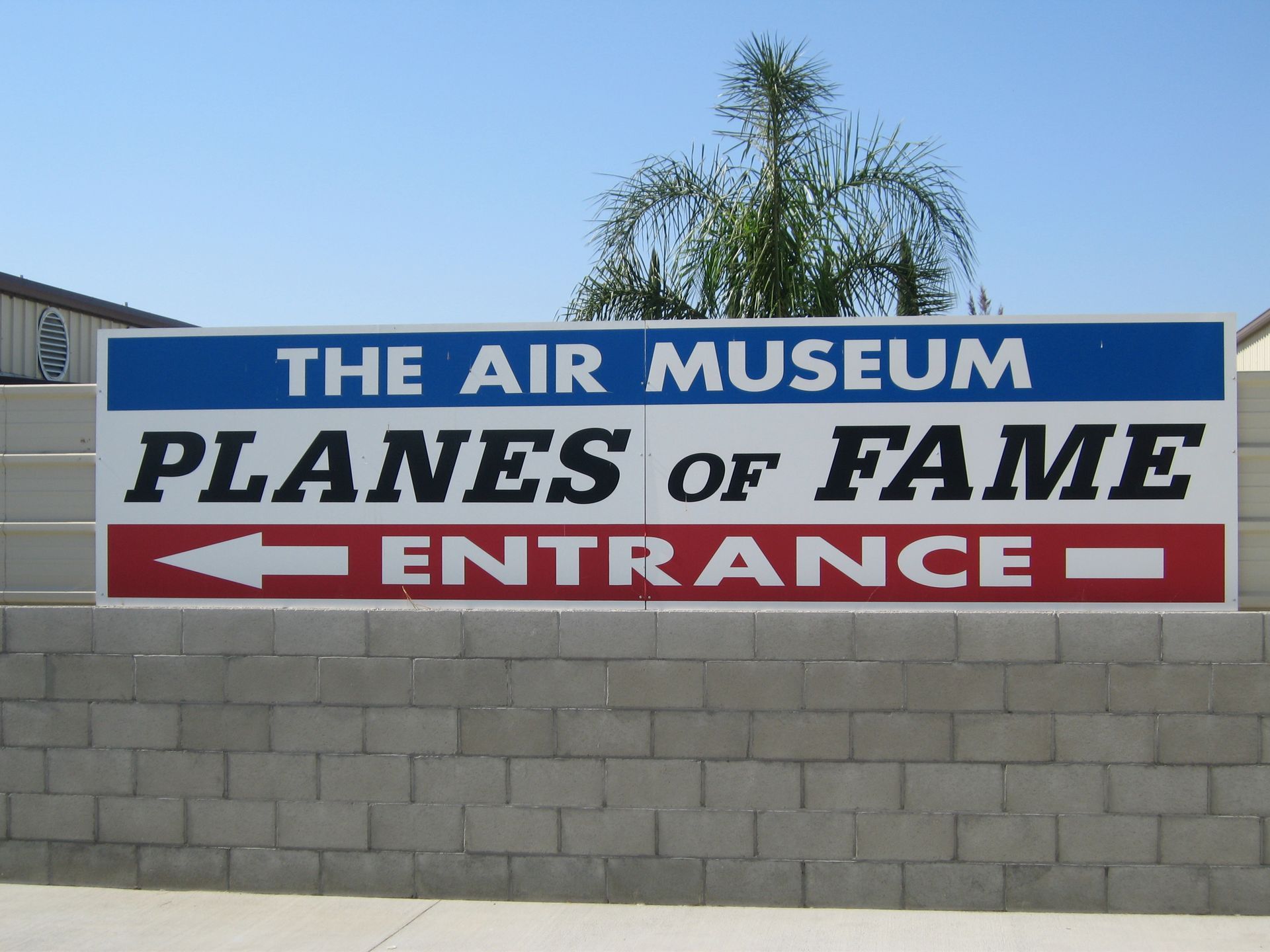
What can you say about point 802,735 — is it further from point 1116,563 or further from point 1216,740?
point 1216,740

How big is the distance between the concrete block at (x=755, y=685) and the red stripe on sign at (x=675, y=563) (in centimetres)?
33

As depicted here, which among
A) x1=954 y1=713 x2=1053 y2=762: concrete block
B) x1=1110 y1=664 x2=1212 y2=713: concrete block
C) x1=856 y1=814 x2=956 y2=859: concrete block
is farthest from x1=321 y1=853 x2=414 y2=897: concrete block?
x1=1110 y1=664 x2=1212 y2=713: concrete block

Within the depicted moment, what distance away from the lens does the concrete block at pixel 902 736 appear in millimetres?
5586

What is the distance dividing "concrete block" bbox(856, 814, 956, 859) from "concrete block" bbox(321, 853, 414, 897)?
220 centimetres

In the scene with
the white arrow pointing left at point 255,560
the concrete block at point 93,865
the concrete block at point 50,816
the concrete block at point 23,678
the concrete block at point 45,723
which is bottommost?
the concrete block at point 93,865

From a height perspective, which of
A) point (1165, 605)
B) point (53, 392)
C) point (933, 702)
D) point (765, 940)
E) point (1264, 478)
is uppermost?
point (53, 392)

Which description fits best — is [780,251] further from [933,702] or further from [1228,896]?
[1228,896]

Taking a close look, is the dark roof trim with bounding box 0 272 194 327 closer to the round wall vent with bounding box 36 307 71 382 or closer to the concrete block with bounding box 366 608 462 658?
the round wall vent with bounding box 36 307 71 382

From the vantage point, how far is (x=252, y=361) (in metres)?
6.12

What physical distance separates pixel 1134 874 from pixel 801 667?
1.79 metres

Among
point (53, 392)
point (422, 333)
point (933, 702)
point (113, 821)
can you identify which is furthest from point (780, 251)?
point (113, 821)

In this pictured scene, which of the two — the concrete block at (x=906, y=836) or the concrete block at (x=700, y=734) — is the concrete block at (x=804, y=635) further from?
the concrete block at (x=906, y=836)

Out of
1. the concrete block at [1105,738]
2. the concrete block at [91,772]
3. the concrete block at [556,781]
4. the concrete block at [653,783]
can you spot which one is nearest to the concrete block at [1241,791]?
the concrete block at [1105,738]

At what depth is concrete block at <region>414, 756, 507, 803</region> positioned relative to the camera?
5797mm
